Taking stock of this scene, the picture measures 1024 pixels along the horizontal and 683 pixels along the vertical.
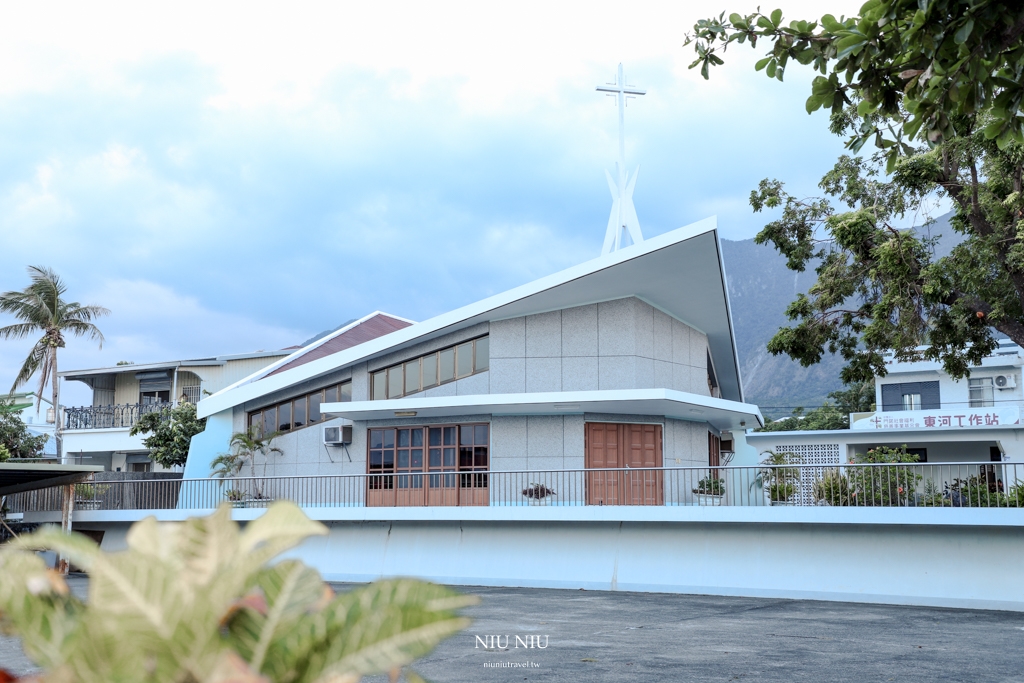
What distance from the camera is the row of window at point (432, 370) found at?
70.7 feet

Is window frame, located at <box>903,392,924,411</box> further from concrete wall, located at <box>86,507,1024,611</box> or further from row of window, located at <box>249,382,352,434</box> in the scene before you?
row of window, located at <box>249,382,352,434</box>

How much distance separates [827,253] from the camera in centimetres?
2067

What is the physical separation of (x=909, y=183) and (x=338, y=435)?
1377cm

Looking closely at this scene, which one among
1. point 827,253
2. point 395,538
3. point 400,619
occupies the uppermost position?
point 827,253

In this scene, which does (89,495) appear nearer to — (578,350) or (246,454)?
(246,454)

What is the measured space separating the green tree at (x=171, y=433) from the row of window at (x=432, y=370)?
865 centimetres

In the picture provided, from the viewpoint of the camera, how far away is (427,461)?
21.4 meters

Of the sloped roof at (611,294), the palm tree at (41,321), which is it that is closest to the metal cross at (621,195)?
the sloped roof at (611,294)

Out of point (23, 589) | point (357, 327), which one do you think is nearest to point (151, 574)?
point (23, 589)

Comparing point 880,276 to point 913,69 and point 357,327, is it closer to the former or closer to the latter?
point 913,69

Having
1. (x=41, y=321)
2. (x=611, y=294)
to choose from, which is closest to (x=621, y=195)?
(x=611, y=294)

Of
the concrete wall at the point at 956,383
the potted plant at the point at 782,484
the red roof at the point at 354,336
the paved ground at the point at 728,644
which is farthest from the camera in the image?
the concrete wall at the point at 956,383

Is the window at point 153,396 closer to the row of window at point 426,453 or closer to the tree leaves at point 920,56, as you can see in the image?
the row of window at point 426,453

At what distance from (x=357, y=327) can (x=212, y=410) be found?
7.07 m
